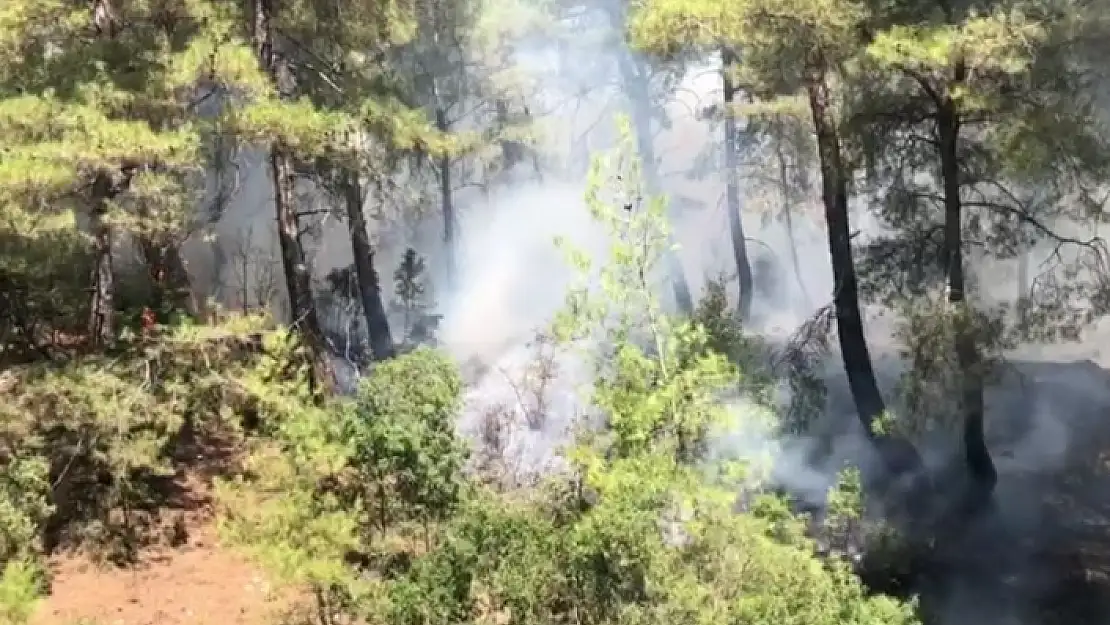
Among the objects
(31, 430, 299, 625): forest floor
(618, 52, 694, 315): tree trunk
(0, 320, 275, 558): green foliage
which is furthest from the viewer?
(618, 52, 694, 315): tree trunk

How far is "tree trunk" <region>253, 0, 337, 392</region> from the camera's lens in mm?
11008

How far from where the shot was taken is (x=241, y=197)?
20.3 metres

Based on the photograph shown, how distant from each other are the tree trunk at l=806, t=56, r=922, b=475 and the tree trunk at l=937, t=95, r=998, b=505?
2.70 feet

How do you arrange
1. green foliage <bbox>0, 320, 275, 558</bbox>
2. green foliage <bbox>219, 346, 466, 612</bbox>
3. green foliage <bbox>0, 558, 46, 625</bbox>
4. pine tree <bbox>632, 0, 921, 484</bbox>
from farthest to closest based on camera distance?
1. pine tree <bbox>632, 0, 921, 484</bbox>
2. green foliage <bbox>0, 320, 275, 558</bbox>
3. green foliage <bbox>219, 346, 466, 612</bbox>
4. green foliage <bbox>0, 558, 46, 625</bbox>

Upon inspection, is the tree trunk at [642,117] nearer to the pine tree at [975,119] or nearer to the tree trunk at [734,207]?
the tree trunk at [734,207]

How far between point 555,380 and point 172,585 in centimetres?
530

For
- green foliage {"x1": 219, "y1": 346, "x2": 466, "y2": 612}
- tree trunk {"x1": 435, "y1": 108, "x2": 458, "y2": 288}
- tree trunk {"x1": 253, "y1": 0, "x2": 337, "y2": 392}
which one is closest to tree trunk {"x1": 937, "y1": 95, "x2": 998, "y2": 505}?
green foliage {"x1": 219, "y1": 346, "x2": 466, "y2": 612}

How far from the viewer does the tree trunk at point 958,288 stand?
34.1 feet

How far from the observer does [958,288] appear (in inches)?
433

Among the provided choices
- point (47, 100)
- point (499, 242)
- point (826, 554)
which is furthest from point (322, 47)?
point (499, 242)

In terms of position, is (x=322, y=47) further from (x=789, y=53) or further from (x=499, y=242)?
(x=499, y=242)

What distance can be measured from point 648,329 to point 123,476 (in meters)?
5.61

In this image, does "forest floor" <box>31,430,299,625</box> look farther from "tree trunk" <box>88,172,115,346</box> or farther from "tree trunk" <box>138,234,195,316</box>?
"tree trunk" <box>138,234,195,316</box>

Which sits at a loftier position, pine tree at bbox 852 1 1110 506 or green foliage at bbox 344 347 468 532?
pine tree at bbox 852 1 1110 506
